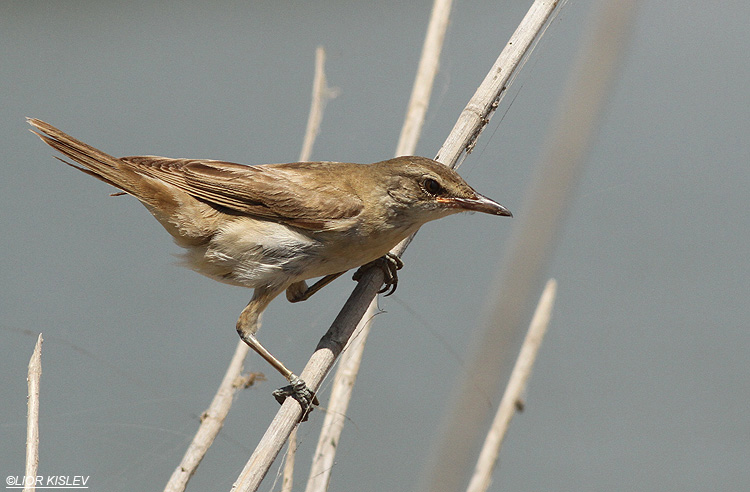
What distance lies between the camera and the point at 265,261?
240 centimetres

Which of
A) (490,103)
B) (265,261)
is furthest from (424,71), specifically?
(265,261)

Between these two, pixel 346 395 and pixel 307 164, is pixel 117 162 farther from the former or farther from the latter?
pixel 346 395

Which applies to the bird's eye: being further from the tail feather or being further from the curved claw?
the tail feather

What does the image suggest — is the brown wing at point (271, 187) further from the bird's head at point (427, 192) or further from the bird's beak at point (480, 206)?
the bird's beak at point (480, 206)

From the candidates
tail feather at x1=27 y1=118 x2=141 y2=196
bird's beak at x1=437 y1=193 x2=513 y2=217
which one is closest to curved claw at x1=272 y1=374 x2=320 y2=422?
bird's beak at x1=437 y1=193 x2=513 y2=217

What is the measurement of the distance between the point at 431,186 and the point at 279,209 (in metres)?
0.55

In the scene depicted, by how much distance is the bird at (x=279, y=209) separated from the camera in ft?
7.61

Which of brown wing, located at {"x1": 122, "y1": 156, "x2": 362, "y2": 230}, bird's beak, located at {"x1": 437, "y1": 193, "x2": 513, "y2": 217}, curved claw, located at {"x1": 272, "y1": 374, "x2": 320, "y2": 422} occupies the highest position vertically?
bird's beak, located at {"x1": 437, "y1": 193, "x2": 513, "y2": 217}

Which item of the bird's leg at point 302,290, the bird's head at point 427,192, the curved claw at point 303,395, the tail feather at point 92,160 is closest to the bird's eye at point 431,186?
the bird's head at point 427,192

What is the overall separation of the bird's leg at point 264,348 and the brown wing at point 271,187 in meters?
0.29

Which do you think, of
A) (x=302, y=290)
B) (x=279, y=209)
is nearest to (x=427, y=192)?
(x=279, y=209)

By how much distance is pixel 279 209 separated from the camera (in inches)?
95.7

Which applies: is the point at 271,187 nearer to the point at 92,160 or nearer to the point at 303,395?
the point at 92,160

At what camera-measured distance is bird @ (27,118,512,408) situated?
2.32 metres
